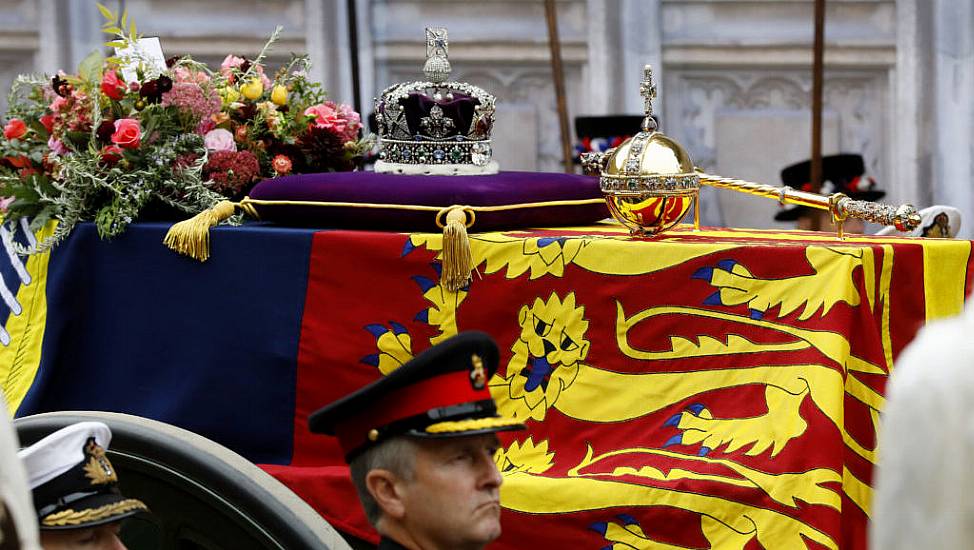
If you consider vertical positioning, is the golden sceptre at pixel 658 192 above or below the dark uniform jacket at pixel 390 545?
above

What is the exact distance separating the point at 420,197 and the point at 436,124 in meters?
0.29

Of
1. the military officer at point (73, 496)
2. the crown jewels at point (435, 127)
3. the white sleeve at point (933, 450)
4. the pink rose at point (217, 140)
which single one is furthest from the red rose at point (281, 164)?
the white sleeve at point (933, 450)

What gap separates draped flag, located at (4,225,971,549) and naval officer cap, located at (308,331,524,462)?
38 cm

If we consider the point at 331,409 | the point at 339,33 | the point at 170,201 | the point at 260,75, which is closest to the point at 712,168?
the point at 339,33

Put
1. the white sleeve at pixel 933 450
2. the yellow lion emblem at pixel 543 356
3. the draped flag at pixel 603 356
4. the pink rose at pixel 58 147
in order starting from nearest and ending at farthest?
the white sleeve at pixel 933 450 → the draped flag at pixel 603 356 → the yellow lion emblem at pixel 543 356 → the pink rose at pixel 58 147

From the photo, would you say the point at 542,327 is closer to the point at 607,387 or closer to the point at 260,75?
the point at 607,387

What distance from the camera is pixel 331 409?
2.06 m

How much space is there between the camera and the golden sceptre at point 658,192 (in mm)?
2574

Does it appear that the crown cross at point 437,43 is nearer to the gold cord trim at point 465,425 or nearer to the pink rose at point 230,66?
the pink rose at point 230,66

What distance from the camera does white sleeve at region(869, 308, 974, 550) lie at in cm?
109

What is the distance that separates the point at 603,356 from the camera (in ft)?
8.13

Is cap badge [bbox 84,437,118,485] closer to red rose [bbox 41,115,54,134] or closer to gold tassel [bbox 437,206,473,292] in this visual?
gold tassel [bbox 437,206,473,292]

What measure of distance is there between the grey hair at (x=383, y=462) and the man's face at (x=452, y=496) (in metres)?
0.01

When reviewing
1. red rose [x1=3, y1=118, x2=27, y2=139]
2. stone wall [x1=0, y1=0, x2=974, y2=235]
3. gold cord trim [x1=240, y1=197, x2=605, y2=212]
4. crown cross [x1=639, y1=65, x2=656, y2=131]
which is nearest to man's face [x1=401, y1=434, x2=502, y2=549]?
gold cord trim [x1=240, y1=197, x2=605, y2=212]
